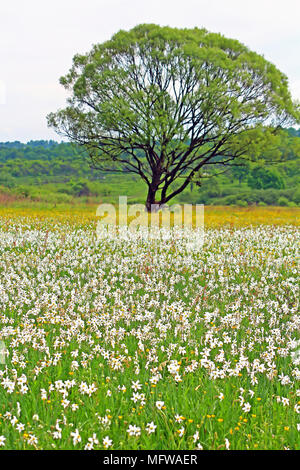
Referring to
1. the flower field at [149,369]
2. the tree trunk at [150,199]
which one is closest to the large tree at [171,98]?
the tree trunk at [150,199]

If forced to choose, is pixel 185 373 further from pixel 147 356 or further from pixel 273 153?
pixel 273 153

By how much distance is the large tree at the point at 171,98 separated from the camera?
27.0 meters

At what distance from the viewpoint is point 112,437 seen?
3.05m

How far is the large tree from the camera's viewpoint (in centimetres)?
2697

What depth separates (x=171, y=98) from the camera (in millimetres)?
28844

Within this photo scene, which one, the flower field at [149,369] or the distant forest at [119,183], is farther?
the distant forest at [119,183]

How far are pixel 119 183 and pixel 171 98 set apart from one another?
9810 centimetres

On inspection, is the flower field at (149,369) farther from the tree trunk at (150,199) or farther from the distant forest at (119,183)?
the distant forest at (119,183)

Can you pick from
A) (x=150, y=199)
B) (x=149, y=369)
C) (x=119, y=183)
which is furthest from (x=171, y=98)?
(x=119, y=183)

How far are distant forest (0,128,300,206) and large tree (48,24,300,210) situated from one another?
3779 millimetres

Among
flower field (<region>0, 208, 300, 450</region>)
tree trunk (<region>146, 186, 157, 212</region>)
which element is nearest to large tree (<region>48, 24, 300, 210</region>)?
tree trunk (<region>146, 186, 157, 212</region>)

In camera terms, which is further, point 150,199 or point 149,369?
point 150,199

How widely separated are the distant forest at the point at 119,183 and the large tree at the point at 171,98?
12.4 ft

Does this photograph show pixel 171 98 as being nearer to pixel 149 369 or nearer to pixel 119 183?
pixel 149 369
